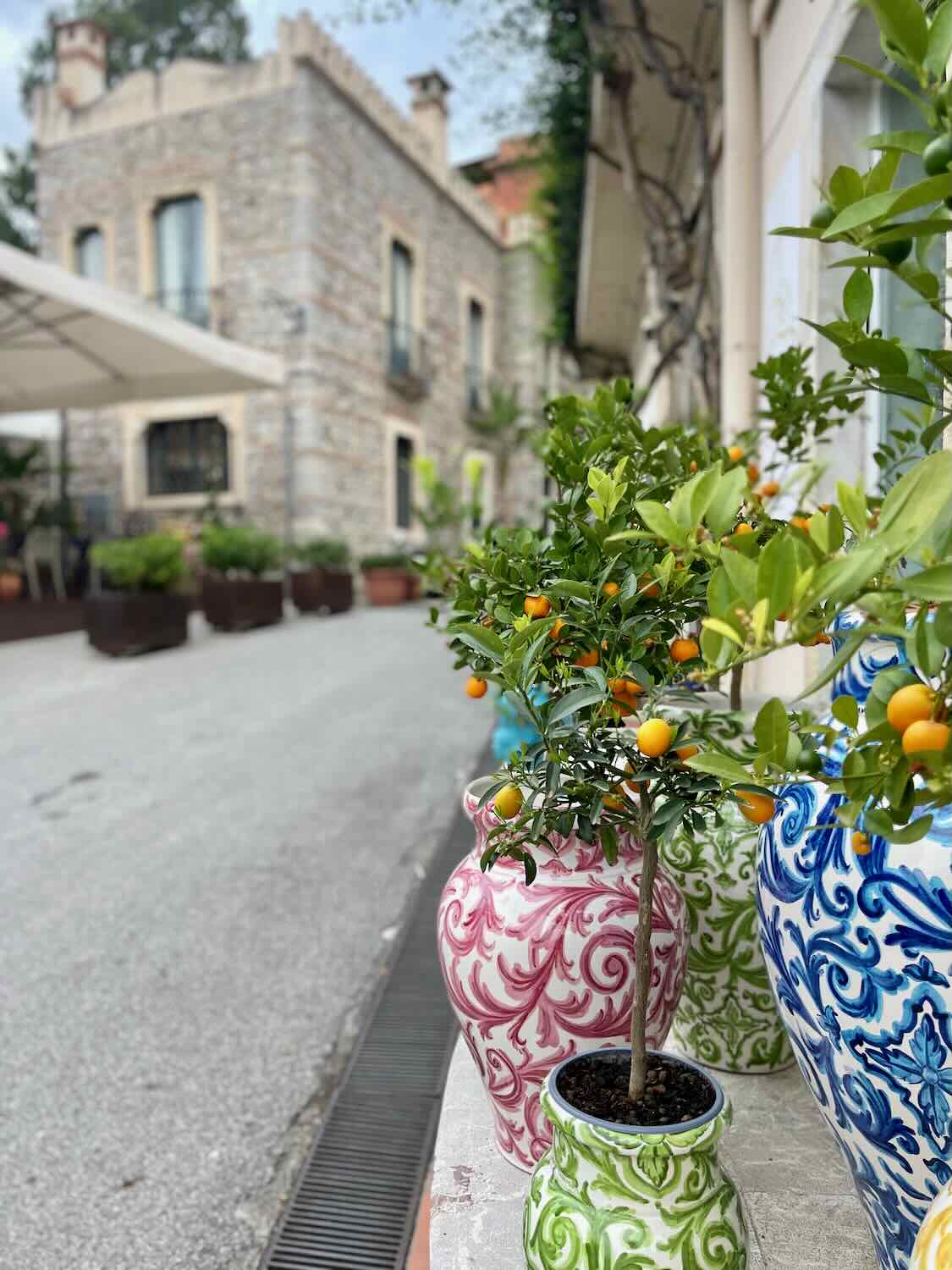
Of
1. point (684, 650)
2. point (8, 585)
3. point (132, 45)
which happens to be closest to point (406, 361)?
point (8, 585)

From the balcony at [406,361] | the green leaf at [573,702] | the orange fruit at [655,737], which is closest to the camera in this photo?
the orange fruit at [655,737]

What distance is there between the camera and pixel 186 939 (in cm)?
250

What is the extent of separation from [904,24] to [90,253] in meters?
15.3

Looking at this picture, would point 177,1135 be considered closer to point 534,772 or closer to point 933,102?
point 534,772

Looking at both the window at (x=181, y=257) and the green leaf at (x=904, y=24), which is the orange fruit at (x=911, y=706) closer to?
the green leaf at (x=904, y=24)

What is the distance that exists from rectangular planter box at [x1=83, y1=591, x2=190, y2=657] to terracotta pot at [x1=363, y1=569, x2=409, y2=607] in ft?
15.5

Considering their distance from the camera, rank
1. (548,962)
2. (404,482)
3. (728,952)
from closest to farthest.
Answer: (548,962)
(728,952)
(404,482)

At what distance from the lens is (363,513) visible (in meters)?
13.8

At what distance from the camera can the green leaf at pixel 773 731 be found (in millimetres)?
588

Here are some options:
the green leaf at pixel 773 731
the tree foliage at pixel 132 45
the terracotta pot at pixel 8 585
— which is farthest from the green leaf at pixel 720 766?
the tree foliage at pixel 132 45

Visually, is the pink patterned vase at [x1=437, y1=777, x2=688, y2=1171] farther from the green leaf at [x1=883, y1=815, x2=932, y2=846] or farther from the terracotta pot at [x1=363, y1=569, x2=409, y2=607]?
the terracotta pot at [x1=363, y1=569, x2=409, y2=607]

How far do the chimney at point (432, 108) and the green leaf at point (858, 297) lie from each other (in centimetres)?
1666

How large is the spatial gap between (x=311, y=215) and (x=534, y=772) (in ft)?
41.4

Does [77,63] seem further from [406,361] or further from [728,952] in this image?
[728,952]
